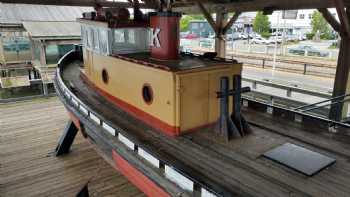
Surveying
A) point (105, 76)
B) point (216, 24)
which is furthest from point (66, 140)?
point (216, 24)

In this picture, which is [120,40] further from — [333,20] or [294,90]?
[294,90]

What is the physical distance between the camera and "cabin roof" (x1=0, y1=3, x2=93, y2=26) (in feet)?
46.4

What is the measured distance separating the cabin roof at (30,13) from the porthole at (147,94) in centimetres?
1249

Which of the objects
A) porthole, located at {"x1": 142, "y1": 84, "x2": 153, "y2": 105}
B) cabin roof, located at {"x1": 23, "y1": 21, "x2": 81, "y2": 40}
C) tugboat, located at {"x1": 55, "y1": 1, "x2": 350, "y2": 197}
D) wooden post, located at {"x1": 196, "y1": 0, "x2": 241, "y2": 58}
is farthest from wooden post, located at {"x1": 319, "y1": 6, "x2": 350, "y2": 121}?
cabin roof, located at {"x1": 23, "y1": 21, "x2": 81, "y2": 40}

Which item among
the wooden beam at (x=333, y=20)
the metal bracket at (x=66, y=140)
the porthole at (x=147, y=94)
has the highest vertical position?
the wooden beam at (x=333, y=20)

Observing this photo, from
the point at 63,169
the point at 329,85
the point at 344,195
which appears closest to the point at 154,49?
the point at 344,195

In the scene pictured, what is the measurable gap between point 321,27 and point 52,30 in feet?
74.0

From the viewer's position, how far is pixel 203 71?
3.73 m

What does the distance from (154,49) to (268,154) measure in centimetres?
236

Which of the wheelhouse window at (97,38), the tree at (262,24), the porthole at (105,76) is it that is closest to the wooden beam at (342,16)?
the wheelhouse window at (97,38)

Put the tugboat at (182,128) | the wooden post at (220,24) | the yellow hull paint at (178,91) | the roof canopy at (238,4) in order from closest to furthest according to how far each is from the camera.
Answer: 1. the tugboat at (182,128)
2. the yellow hull paint at (178,91)
3. the roof canopy at (238,4)
4. the wooden post at (220,24)

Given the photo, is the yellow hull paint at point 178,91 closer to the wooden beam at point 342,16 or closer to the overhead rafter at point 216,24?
the wooden beam at point 342,16

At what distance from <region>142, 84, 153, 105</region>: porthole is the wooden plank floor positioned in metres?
2.09

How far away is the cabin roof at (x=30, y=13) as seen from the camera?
1413cm
